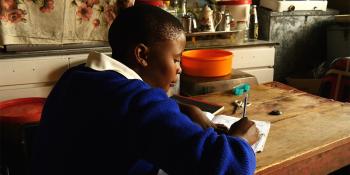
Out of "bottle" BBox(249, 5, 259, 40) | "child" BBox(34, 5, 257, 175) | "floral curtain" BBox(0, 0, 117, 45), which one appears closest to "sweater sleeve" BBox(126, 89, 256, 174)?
"child" BBox(34, 5, 257, 175)

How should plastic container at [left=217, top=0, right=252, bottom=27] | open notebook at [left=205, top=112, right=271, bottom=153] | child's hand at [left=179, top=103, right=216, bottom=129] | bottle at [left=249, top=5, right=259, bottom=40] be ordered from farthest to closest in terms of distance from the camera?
bottle at [left=249, top=5, right=259, bottom=40], plastic container at [left=217, top=0, right=252, bottom=27], child's hand at [left=179, top=103, right=216, bottom=129], open notebook at [left=205, top=112, right=271, bottom=153]

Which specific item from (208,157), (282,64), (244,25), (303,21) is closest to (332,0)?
(303,21)

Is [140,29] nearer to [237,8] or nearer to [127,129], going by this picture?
[127,129]

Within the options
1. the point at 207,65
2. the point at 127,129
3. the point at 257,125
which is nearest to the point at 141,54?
the point at 127,129

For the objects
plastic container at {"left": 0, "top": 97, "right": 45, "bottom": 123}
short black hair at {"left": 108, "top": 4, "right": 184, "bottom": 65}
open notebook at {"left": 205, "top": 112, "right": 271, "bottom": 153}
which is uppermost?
short black hair at {"left": 108, "top": 4, "right": 184, "bottom": 65}

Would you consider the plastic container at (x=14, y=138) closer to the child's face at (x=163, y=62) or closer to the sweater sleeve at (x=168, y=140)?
the child's face at (x=163, y=62)

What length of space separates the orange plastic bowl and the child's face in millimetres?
1333

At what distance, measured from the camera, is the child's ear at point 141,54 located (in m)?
1.02

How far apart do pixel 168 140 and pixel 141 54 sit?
0.33 metres

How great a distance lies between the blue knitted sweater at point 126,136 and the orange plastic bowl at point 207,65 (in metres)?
1.54

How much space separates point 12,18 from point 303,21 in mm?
2574

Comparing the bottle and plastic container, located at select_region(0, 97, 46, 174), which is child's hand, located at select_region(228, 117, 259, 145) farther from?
the bottle

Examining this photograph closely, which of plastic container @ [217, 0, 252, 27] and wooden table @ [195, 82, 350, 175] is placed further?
plastic container @ [217, 0, 252, 27]

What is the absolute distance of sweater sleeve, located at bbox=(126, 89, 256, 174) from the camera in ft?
2.57
